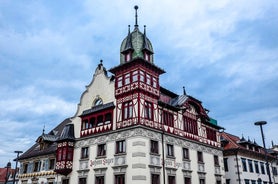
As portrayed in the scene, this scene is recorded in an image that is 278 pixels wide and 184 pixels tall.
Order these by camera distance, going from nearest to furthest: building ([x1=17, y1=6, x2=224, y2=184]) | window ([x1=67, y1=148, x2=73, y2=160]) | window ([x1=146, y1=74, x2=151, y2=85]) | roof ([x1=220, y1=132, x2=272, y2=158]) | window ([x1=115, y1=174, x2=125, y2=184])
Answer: window ([x1=115, y1=174, x2=125, y2=184]), building ([x1=17, y1=6, x2=224, y2=184]), window ([x1=146, y1=74, x2=151, y2=85]), window ([x1=67, y1=148, x2=73, y2=160]), roof ([x1=220, y1=132, x2=272, y2=158])

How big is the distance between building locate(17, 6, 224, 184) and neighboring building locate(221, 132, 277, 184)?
5.06 meters

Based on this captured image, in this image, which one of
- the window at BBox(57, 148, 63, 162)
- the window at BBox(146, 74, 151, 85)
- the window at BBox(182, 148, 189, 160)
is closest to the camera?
the window at BBox(146, 74, 151, 85)

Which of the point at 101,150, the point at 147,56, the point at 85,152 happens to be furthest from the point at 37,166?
the point at 147,56

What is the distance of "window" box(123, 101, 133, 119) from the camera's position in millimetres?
29295

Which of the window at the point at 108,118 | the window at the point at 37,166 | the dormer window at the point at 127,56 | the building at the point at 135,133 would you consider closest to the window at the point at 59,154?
the building at the point at 135,133

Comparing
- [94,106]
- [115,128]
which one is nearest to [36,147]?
[94,106]

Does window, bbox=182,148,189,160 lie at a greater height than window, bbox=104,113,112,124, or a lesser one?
lesser

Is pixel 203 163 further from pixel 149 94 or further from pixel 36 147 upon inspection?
pixel 36 147

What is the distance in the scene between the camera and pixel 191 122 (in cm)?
3616

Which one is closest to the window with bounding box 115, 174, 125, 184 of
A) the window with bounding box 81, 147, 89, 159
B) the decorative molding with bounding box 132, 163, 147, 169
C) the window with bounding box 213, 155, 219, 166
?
the decorative molding with bounding box 132, 163, 147, 169

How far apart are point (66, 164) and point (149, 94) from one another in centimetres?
1321

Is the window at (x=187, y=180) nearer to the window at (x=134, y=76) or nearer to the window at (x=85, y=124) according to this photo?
the window at (x=134, y=76)

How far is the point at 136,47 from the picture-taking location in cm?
3291

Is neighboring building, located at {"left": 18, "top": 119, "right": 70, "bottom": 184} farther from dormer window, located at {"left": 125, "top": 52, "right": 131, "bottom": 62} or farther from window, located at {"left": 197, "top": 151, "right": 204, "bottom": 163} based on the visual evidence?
window, located at {"left": 197, "top": 151, "right": 204, "bottom": 163}
